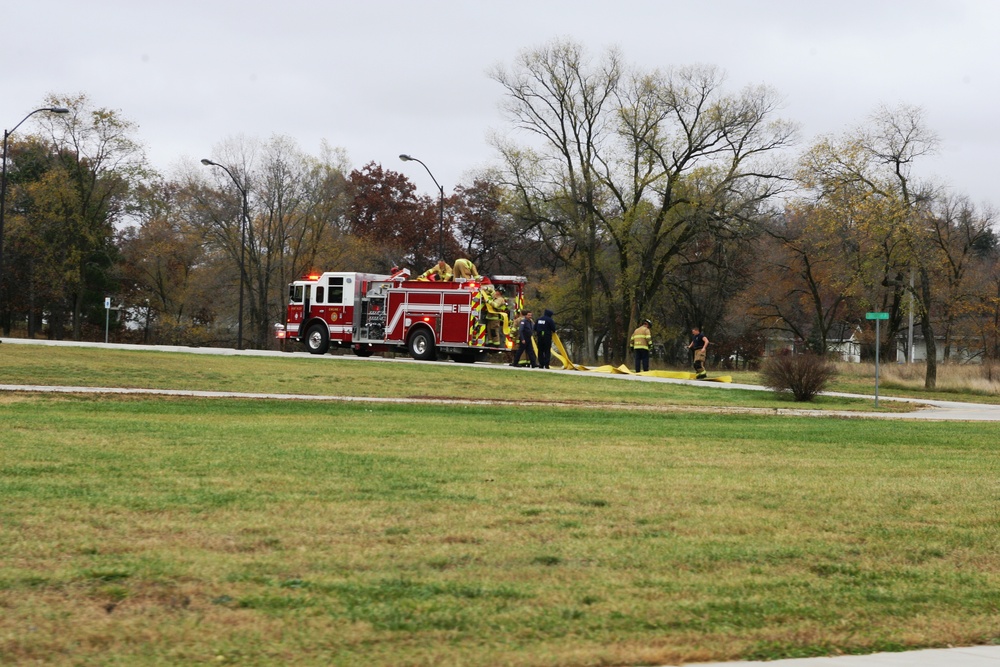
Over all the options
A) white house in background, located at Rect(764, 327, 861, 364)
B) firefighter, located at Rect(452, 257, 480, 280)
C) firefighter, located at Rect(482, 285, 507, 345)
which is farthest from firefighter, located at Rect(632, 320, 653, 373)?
white house in background, located at Rect(764, 327, 861, 364)

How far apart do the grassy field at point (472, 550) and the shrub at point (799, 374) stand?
1363 centimetres

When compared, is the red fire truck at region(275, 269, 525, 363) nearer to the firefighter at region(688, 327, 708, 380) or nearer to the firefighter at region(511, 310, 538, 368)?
the firefighter at region(511, 310, 538, 368)

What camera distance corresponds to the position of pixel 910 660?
551cm

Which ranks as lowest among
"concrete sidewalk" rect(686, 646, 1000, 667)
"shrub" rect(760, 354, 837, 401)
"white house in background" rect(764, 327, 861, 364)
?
"concrete sidewalk" rect(686, 646, 1000, 667)

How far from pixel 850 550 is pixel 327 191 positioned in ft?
220

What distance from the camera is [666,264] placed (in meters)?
56.7

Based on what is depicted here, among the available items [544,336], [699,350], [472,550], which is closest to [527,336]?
[544,336]

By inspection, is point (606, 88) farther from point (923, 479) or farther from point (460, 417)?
point (923, 479)

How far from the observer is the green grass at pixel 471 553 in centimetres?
554

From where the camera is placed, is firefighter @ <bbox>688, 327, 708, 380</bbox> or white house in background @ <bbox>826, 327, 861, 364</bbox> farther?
white house in background @ <bbox>826, 327, 861, 364</bbox>

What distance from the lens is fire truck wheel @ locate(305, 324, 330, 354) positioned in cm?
4166

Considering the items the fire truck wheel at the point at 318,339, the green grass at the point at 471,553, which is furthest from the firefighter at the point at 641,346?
the green grass at the point at 471,553

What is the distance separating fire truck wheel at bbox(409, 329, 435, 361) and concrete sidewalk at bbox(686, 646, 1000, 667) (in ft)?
113

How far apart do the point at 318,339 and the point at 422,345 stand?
418 cm
